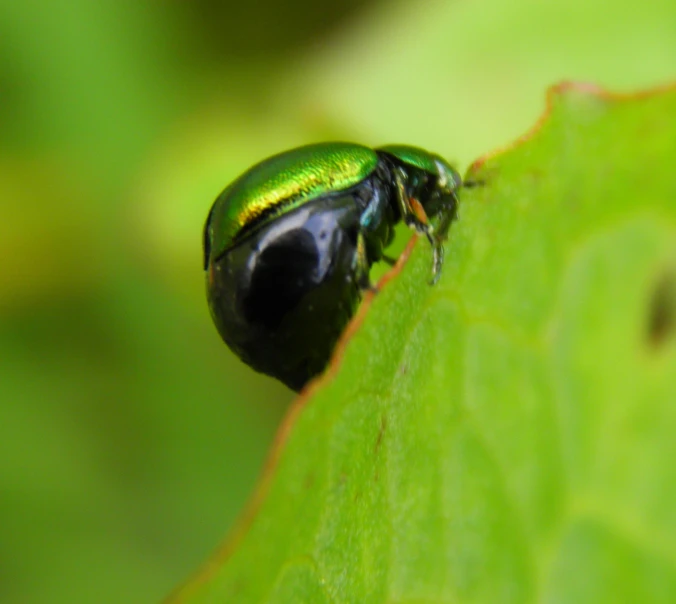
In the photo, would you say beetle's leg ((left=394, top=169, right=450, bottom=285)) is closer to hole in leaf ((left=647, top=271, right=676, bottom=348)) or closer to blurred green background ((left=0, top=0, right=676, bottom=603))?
hole in leaf ((left=647, top=271, right=676, bottom=348))

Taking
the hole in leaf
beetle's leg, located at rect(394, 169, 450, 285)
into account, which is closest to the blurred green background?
beetle's leg, located at rect(394, 169, 450, 285)

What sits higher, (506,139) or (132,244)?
(132,244)

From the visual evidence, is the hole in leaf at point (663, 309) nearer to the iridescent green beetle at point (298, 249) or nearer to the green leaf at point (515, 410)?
the green leaf at point (515, 410)

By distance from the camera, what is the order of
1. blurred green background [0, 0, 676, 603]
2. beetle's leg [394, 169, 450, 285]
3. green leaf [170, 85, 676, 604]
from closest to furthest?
green leaf [170, 85, 676, 604] < beetle's leg [394, 169, 450, 285] < blurred green background [0, 0, 676, 603]

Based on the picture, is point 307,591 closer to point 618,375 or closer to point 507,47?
point 618,375

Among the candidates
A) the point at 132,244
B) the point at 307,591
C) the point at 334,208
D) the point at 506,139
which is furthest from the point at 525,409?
the point at 132,244

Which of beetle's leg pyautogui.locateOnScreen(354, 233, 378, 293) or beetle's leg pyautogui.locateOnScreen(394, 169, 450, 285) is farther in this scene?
beetle's leg pyautogui.locateOnScreen(354, 233, 378, 293)

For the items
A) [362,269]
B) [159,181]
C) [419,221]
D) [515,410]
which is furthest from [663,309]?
[159,181]
